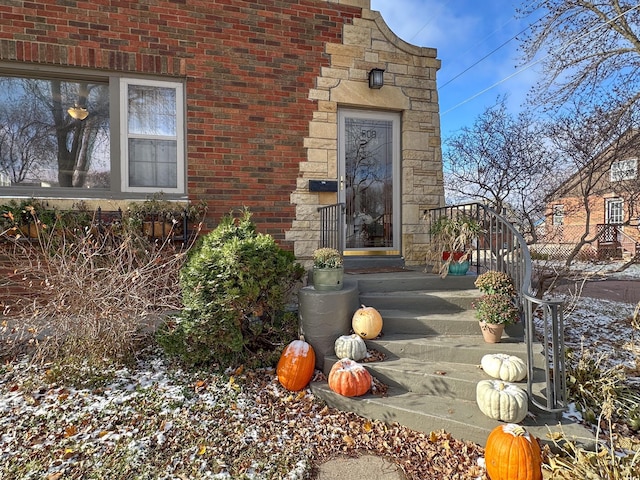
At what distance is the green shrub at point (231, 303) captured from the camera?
3.05 meters

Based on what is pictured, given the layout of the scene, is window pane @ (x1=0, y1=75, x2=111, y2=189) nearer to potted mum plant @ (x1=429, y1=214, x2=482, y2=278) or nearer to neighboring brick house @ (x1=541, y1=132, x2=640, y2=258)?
potted mum plant @ (x1=429, y1=214, x2=482, y2=278)

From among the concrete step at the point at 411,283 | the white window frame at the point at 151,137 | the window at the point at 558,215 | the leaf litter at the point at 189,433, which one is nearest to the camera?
the leaf litter at the point at 189,433

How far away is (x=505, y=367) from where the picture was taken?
271cm

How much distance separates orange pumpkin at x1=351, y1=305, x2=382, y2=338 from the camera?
10.6 ft

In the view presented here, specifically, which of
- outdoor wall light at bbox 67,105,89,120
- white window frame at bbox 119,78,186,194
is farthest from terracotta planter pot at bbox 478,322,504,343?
outdoor wall light at bbox 67,105,89,120

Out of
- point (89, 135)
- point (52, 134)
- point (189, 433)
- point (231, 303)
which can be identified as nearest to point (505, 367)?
point (231, 303)

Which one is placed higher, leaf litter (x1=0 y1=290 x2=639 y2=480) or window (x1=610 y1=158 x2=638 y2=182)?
window (x1=610 y1=158 x2=638 y2=182)

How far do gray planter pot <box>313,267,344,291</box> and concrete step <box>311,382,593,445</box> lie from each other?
0.95 m

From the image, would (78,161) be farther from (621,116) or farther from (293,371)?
(621,116)

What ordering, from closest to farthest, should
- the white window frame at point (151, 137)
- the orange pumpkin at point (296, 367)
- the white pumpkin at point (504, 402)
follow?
the white pumpkin at point (504, 402)
the orange pumpkin at point (296, 367)
the white window frame at point (151, 137)

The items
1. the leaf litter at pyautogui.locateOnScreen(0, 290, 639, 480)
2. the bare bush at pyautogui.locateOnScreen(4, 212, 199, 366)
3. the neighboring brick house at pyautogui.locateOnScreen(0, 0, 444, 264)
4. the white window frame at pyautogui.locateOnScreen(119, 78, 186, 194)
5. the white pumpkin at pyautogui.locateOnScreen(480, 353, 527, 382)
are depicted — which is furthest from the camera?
the white window frame at pyautogui.locateOnScreen(119, 78, 186, 194)

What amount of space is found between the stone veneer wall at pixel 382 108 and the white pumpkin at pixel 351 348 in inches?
75.3

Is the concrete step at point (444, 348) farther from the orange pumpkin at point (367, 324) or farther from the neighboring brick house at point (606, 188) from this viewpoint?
the neighboring brick house at point (606, 188)

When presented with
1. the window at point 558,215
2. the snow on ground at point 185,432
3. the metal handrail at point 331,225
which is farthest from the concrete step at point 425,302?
the window at point 558,215
